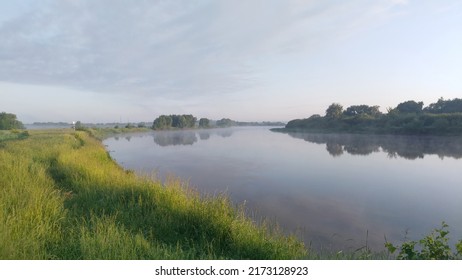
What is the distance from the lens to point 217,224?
4422 mm

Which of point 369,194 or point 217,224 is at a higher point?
point 217,224

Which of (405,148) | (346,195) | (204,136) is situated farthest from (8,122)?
(405,148)

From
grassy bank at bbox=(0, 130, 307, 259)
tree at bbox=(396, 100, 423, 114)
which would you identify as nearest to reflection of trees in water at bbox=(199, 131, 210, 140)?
grassy bank at bbox=(0, 130, 307, 259)

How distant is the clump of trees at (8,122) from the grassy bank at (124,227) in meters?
72.9

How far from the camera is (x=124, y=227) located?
4324 millimetres

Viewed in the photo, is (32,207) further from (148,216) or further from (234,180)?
(234,180)

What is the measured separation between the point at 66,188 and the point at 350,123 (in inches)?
2734

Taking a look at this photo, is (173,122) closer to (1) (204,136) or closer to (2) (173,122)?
(2) (173,122)

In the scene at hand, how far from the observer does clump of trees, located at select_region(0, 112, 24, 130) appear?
60.2m

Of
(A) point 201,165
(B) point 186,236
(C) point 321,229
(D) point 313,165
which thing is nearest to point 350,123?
(D) point 313,165

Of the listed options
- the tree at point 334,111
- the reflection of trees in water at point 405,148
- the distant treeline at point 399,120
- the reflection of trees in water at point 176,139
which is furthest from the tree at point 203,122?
the reflection of trees in water at point 405,148

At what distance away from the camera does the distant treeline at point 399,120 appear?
43.7 metres

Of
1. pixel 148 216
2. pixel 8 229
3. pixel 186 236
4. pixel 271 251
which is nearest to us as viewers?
pixel 8 229

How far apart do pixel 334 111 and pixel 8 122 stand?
91.4m
